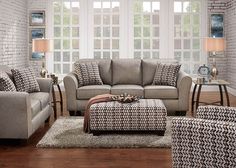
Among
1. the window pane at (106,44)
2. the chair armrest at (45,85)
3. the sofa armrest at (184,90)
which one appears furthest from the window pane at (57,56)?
the sofa armrest at (184,90)

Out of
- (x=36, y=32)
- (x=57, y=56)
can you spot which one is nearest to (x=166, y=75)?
(x=57, y=56)

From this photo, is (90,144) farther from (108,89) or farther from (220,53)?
(220,53)

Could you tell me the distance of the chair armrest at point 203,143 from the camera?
2.84 metres

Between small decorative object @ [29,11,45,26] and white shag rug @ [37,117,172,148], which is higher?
small decorative object @ [29,11,45,26]

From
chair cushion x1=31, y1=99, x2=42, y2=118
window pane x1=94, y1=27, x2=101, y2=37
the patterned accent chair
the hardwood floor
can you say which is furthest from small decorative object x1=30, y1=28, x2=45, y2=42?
the patterned accent chair

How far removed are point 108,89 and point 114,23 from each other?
356 cm

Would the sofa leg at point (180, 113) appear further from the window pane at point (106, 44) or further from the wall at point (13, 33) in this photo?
the window pane at point (106, 44)

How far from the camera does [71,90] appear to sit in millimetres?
6883

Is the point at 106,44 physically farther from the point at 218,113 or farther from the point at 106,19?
the point at 218,113

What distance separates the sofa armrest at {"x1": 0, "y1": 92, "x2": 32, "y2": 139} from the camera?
195 inches

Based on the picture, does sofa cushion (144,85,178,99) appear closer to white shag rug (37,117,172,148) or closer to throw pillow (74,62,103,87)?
throw pillow (74,62,103,87)

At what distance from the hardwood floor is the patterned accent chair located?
46.9 inches

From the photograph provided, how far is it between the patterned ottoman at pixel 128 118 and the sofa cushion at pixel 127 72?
2.06m

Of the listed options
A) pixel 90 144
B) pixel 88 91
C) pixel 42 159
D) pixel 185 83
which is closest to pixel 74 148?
pixel 90 144
